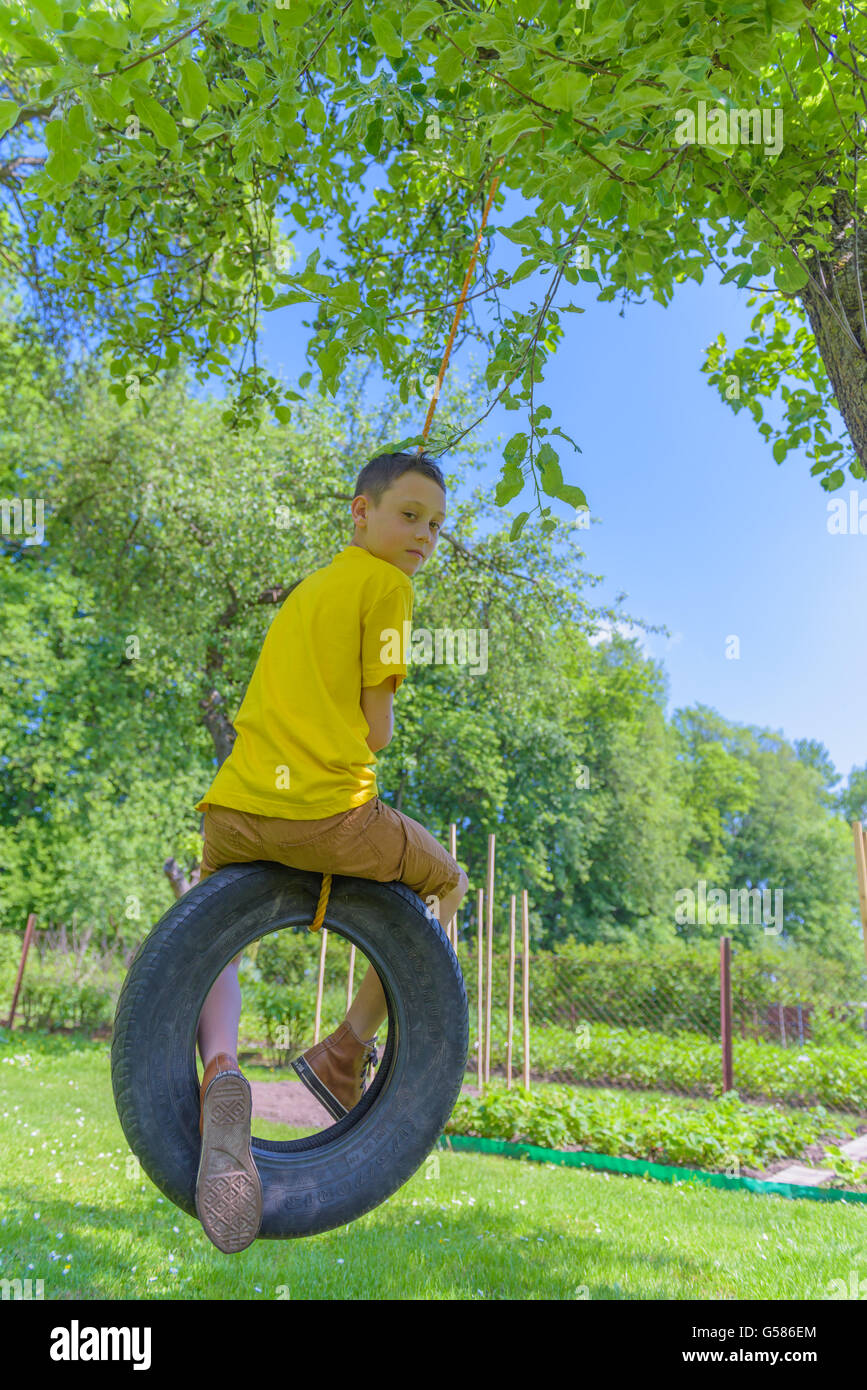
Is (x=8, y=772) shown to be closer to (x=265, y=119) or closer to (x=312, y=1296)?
(x=312, y=1296)

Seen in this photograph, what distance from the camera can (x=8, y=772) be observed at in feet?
52.1

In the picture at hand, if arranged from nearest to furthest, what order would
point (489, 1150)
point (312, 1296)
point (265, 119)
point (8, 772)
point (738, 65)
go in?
1. point (738, 65)
2. point (265, 119)
3. point (312, 1296)
4. point (489, 1150)
5. point (8, 772)

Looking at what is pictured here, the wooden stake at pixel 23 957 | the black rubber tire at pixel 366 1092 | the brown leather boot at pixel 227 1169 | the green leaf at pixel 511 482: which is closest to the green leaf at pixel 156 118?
the green leaf at pixel 511 482

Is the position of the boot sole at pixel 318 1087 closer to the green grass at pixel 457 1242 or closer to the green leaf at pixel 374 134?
the green grass at pixel 457 1242

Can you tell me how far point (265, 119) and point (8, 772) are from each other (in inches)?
611

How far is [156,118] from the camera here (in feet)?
6.71

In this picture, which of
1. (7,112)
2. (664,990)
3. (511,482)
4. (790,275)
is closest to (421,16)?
(7,112)

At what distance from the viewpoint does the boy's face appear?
2.25 m

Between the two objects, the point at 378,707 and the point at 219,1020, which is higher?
the point at 378,707

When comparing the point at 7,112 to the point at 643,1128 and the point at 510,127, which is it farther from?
the point at 643,1128

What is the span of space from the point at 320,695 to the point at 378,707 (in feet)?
0.51

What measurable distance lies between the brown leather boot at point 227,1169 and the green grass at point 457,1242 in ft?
6.92
